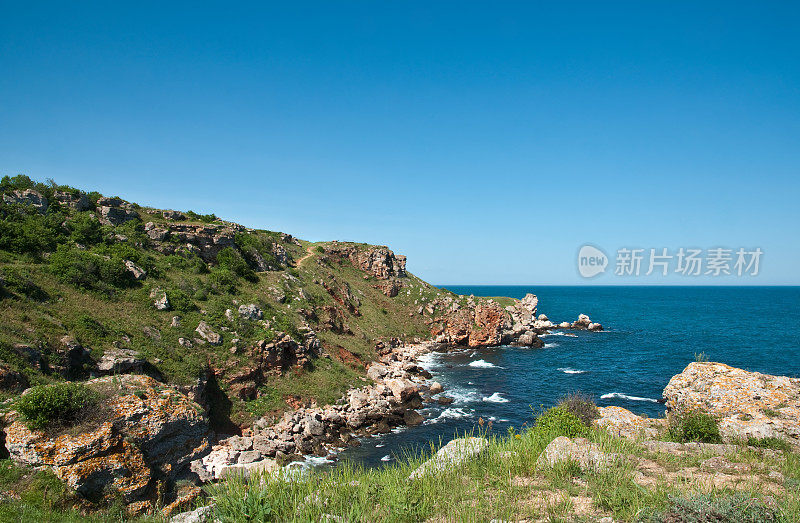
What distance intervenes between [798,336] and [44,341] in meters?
125

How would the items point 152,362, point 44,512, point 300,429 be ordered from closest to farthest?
1. point 44,512
2. point 152,362
3. point 300,429

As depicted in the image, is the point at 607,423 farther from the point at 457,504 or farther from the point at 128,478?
the point at 128,478

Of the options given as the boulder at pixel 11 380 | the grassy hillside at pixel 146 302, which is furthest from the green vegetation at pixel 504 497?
the grassy hillside at pixel 146 302

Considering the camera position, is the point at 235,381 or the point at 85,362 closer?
the point at 85,362

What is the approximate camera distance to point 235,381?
103ft

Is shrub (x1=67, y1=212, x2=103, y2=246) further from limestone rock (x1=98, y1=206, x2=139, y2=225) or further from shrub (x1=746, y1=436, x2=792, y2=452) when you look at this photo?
shrub (x1=746, y1=436, x2=792, y2=452)

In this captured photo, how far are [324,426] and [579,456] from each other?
26.5 m

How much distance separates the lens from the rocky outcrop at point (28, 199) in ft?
113

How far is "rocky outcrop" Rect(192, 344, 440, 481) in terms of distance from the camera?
25578 mm

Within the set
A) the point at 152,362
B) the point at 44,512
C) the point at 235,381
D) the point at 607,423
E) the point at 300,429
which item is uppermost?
the point at 607,423

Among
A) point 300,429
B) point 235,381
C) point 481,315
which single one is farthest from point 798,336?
point 235,381

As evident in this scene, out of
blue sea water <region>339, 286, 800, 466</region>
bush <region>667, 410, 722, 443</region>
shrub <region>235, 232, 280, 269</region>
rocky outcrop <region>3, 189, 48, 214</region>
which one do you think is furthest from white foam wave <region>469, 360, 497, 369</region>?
rocky outcrop <region>3, 189, 48, 214</region>

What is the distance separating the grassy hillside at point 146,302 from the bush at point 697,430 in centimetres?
2897

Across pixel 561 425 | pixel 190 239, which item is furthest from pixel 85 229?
pixel 561 425
